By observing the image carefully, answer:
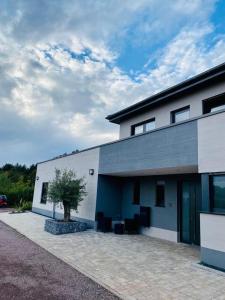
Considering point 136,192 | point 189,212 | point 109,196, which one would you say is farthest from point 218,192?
point 109,196

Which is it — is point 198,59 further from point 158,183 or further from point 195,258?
point 195,258

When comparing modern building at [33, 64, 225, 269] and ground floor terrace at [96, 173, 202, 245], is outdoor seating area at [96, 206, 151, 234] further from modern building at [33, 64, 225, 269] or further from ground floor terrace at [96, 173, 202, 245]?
modern building at [33, 64, 225, 269]

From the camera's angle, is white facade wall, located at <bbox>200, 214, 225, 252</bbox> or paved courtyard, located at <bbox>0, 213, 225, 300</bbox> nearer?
paved courtyard, located at <bbox>0, 213, 225, 300</bbox>

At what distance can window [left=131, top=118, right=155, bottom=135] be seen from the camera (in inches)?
481

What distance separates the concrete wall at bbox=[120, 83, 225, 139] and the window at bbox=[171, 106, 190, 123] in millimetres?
168

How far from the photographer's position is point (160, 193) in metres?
10.9

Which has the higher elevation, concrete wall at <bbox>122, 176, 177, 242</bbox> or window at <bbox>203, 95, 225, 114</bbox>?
window at <bbox>203, 95, 225, 114</bbox>

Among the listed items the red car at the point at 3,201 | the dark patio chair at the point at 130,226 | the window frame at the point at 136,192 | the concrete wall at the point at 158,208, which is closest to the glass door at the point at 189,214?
the concrete wall at the point at 158,208

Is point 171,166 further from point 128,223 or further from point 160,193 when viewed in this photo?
point 128,223

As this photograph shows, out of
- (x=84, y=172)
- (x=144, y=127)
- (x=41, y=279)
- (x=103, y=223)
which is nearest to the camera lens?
(x=41, y=279)

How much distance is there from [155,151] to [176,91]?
10.7 ft

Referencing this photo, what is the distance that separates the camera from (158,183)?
36.0 ft

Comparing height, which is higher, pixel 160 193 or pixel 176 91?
pixel 176 91

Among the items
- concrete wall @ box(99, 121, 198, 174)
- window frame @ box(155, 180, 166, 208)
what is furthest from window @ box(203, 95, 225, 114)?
window frame @ box(155, 180, 166, 208)
